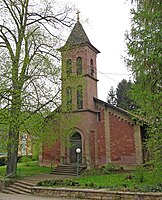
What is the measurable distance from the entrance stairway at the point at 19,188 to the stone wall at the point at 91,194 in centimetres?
88

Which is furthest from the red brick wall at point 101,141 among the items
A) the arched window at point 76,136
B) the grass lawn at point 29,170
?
the grass lawn at point 29,170

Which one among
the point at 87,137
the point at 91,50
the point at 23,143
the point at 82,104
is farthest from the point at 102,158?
the point at 91,50

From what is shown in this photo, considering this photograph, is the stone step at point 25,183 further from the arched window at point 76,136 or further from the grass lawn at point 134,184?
the arched window at point 76,136

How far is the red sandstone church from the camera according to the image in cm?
2052

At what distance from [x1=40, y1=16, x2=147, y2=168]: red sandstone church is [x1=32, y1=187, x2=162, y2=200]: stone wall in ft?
29.1

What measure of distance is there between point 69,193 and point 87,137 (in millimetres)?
10228

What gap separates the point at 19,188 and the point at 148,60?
32.4 ft

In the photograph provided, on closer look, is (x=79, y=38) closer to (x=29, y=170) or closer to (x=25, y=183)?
(x=29, y=170)

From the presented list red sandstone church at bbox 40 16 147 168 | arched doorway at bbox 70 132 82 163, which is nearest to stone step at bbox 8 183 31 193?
red sandstone church at bbox 40 16 147 168

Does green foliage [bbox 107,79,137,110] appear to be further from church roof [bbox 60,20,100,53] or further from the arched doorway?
the arched doorway

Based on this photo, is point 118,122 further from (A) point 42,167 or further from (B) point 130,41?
(B) point 130,41

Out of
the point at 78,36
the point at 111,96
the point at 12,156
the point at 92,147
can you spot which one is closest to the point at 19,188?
the point at 12,156

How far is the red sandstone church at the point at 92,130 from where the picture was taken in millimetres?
20516

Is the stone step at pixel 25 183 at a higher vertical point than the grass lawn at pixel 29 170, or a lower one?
lower
